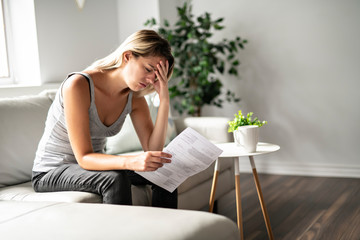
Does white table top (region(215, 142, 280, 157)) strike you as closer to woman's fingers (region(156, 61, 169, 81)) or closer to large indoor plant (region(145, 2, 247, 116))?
woman's fingers (region(156, 61, 169, 81))

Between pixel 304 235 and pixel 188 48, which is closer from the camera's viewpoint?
pixel 304 235

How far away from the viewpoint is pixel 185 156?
164 cm

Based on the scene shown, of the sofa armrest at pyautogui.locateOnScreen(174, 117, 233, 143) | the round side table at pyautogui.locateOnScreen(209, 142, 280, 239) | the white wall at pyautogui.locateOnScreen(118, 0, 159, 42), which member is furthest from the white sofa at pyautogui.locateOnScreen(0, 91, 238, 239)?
the white wall at pyautogui.locateOnScreen(118, 0, 159, 42)

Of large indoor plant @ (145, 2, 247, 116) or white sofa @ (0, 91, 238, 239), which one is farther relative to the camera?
large indoor plant @ (145, 2, 247, 116)

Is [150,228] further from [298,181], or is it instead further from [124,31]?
[124,31]

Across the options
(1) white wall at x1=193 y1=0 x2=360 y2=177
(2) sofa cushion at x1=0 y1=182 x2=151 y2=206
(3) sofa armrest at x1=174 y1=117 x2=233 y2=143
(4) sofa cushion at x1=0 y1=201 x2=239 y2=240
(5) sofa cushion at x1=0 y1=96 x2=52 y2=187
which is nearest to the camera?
(4) sofa cushion at x1=0 y1=201 x2=239 y2=240

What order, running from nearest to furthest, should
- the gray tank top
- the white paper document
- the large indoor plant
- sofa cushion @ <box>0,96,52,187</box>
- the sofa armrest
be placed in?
the white paper document → the gray tank top → sofa cushion @ <box>0,96,52,187</box> → the sofa armrest → the large indoor plant

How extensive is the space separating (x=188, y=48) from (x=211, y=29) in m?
0.46

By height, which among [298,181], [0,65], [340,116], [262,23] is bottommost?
[298,181]

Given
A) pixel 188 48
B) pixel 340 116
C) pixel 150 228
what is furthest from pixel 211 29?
pixel 150 228

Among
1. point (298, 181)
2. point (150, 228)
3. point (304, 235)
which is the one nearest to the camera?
point (150, 228)

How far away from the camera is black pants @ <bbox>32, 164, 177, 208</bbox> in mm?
1653

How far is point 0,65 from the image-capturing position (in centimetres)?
319

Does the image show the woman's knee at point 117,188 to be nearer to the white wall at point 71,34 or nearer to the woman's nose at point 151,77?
the woman's nose at point 151,77
